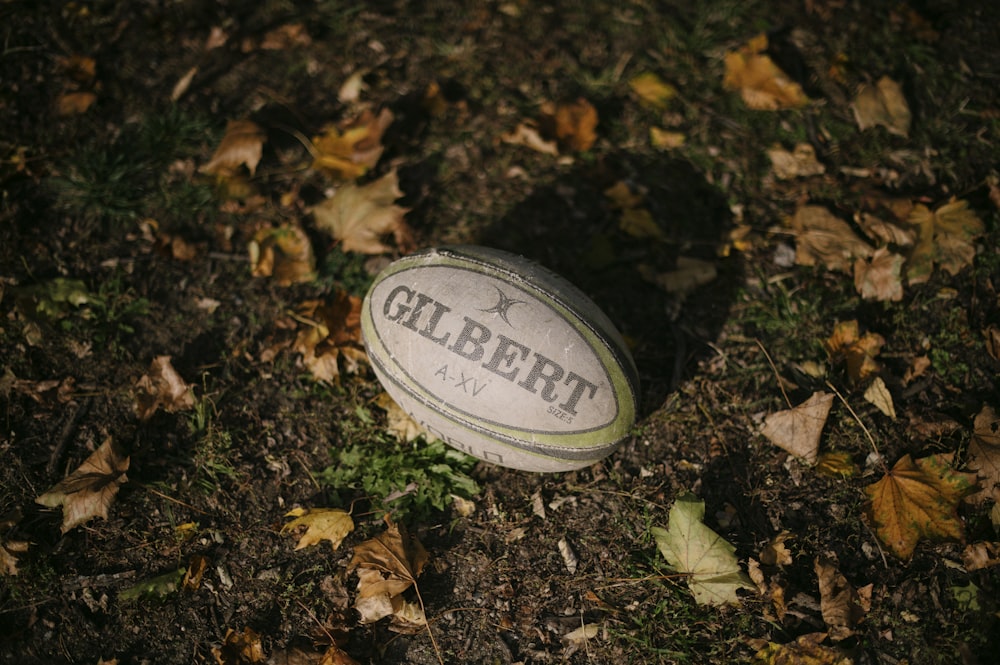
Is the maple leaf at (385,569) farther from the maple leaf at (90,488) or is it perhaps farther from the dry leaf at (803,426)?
the dry leaf at (803,426)

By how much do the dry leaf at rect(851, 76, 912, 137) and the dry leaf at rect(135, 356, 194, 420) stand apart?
443cm

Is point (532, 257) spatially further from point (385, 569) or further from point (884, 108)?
point (884, 108)

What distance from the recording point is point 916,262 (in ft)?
11.3

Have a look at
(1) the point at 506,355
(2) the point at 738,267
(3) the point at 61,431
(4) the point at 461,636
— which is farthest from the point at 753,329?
(3) the point at 61,431

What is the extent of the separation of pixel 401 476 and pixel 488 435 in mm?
627

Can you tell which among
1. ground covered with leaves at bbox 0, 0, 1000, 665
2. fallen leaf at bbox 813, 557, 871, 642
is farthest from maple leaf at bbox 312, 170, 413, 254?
fallen leaf at bbox 813, 557, 871, 642

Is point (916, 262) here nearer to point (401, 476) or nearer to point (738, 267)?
point (738, 267)

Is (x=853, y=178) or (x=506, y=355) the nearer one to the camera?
(x=506, y=355)

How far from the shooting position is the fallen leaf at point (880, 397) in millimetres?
3119

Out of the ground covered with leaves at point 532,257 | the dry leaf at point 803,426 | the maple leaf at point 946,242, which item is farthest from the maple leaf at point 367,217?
the maple leaf at point 946,242

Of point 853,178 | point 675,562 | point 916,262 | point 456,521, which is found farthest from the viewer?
point 853,178

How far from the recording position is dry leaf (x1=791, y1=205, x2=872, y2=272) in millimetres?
3521

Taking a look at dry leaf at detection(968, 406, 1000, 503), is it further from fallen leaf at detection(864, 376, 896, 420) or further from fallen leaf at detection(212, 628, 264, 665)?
fallen leaf at detection(212, 628, 264, 665)

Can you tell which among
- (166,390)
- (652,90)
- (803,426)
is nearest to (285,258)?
(166,390)
